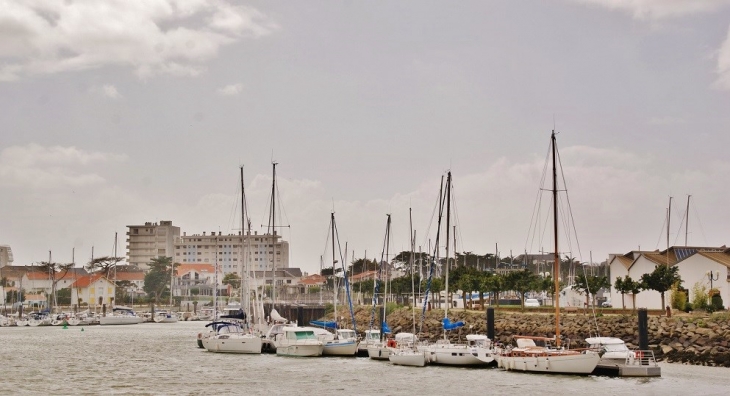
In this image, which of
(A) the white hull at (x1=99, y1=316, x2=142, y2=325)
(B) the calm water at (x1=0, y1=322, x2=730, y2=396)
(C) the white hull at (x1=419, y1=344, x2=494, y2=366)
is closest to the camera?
(B) the calm water at (x1=0, y1=322, x2=730, y2=396)

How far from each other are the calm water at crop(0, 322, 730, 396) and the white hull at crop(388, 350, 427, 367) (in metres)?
0.72

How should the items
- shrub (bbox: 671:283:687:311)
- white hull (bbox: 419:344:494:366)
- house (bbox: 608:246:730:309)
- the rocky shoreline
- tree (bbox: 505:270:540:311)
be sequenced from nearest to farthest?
white hull (bbox: 419:344:494:366) → the rocky shoreline → shrub (bbox: 671:283:687:311) → house (bbox: 608:246:730:309) → tree (bbox: 505:270:540:311)

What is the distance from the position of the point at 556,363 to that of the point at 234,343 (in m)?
32.6

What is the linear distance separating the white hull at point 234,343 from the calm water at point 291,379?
4.11ft

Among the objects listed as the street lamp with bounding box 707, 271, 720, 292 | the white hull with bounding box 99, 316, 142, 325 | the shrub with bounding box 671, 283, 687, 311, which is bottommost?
the white hull with bounding box 99, 316, 142, 325

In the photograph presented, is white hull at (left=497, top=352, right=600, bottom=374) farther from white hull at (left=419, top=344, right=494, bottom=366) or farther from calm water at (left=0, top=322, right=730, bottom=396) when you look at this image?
white hull at (left=419, top=344, right=494, bottom=366)

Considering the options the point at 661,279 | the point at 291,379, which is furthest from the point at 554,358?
the point at 661,279

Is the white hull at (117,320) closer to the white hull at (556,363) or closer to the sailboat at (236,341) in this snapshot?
the sailboat at (236,341)

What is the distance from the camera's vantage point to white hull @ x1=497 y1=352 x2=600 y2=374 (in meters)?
56.5

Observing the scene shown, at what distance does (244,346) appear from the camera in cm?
7875

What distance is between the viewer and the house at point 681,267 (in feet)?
284

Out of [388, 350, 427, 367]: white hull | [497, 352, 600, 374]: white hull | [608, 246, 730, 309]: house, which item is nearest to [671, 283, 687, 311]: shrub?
[608, 246, 730, 309]: house

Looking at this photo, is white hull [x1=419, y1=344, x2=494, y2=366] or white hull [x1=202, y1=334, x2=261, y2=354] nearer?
white hull [x1=419, y1=344, x2=494, y2=366]

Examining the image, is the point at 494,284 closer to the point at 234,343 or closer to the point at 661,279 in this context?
the point at 661,279
